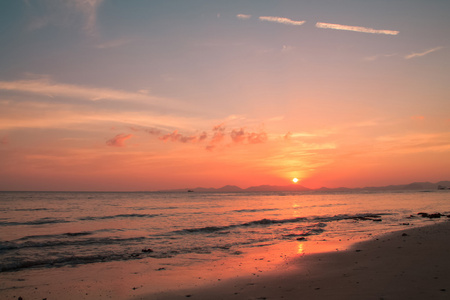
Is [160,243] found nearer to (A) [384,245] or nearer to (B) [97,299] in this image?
(B) [97,299]

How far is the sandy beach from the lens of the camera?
28.1 ft

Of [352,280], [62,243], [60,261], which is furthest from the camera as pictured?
[62,243]

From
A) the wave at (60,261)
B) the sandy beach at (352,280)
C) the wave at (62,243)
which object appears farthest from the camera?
the wave at (62,243)

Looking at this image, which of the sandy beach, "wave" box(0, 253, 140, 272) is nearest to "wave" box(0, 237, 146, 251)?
"wave" box(0, 253, 140, 272)

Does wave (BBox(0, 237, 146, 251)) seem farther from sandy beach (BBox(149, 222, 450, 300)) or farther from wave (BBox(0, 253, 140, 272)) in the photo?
sandy beach (BBox(149, 222, 450, 300))

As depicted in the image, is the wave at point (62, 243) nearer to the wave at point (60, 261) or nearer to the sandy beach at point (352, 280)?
the wave at point (60, 261)

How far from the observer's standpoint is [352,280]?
10.1m

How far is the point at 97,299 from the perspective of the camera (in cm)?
955

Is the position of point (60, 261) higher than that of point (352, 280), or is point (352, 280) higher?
point (352, 280)

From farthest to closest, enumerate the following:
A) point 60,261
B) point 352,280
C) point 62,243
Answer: point 62,243 < point 60,261 < point 352,280

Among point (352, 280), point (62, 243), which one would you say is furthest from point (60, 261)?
point (352, 280)

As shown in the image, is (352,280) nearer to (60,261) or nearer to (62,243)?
(60,261)

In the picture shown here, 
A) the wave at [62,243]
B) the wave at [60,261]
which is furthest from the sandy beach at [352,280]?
the wave at [62,243]

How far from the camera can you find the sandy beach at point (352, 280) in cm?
858
